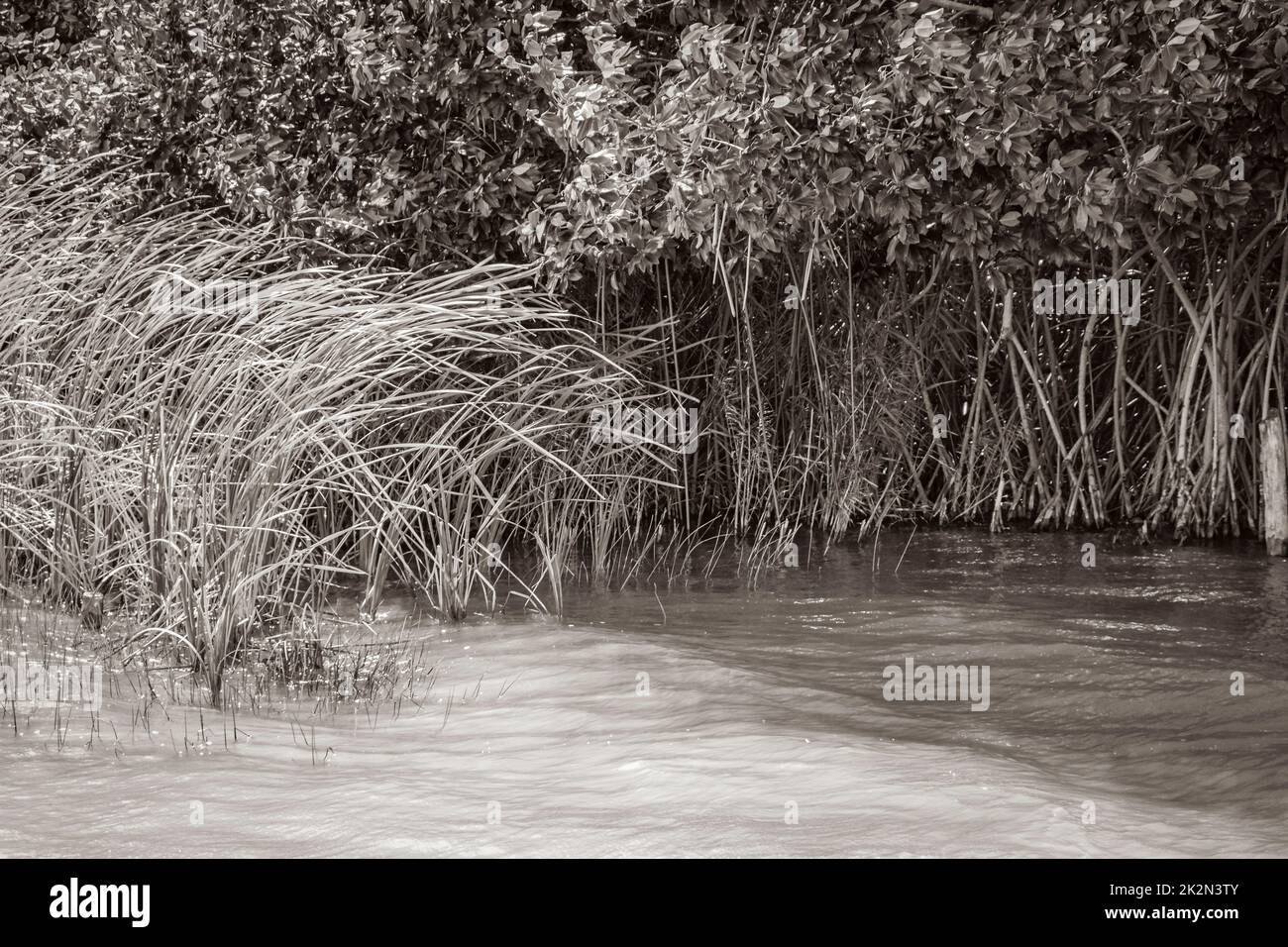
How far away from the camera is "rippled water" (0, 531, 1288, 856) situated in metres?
3.31

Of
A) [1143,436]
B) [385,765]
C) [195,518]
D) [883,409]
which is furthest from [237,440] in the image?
[1143,436]

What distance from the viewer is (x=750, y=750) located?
4.05 m

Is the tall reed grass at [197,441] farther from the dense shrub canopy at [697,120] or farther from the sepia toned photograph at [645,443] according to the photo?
the dense shrub canopy at [697,120]

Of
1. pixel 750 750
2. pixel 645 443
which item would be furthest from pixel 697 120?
pixel 750 750

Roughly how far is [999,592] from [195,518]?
371cm

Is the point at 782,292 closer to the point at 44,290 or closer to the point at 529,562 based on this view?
the point at 529,562

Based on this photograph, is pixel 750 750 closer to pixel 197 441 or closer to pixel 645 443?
pixel 197 441

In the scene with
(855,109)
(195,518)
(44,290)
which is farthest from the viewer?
(855,109)

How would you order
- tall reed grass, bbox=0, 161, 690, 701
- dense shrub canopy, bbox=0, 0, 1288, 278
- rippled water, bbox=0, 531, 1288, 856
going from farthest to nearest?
dense shrub canopy, bbox=0, 0, 1288, 278, tall reed grass, bbox=0, 161, 690, 701, rippled water, bbox=0, 531, 1288, 856

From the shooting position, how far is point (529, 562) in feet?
25.2

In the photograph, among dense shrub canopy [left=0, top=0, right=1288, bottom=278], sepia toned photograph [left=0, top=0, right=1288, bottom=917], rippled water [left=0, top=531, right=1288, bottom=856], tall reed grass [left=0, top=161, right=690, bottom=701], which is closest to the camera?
rippled water [left=0, top=531, right=1288, bottom=856]

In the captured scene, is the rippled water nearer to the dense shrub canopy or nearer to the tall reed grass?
the tall reed grass

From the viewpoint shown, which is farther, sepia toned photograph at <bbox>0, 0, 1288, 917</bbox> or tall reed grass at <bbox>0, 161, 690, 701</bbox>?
tall reed grass at <bbox>0, 161, 690, 701</bbox>

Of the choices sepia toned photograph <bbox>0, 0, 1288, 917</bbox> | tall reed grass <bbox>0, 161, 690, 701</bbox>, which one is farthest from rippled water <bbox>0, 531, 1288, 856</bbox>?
tall reed grass <bbox>0, 161, 690, 701</bbox>
